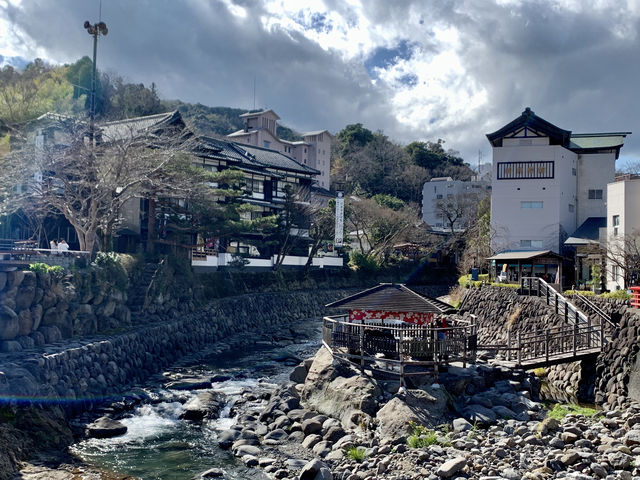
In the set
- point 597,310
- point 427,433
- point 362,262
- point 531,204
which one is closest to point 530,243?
point 531,204

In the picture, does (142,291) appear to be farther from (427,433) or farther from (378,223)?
(378,223)

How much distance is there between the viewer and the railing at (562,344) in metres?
A: 20.4

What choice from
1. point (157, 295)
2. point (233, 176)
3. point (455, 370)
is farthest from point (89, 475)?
point (233, 176)

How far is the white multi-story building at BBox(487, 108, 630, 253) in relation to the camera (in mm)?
38781

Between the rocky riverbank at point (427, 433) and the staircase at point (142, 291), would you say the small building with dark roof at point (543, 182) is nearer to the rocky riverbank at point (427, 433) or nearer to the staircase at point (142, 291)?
the rocky riverbank at point (427, 433)

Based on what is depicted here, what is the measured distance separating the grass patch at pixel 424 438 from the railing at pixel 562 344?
6.51 metres

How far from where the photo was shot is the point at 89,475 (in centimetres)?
1399

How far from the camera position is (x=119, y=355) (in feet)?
76.8

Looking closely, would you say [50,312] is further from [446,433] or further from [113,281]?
[446,433]

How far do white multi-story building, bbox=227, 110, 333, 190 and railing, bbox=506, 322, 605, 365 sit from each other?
58.6m

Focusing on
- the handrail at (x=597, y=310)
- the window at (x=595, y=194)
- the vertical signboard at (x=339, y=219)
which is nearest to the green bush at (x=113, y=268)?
the handrail at (x=597, y=310)

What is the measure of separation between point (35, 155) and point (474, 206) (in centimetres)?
4684

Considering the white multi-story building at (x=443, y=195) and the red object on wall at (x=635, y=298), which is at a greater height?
the white multi-story building at (x=443, y=195)

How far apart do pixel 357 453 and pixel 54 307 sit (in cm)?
1445
